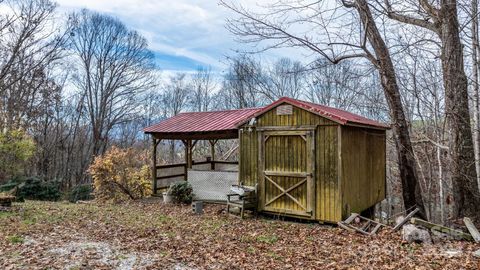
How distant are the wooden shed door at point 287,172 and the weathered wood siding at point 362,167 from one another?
2.63ft

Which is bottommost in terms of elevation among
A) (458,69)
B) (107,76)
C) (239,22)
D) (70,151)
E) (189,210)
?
(189,210)

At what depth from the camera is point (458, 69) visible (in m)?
7.34

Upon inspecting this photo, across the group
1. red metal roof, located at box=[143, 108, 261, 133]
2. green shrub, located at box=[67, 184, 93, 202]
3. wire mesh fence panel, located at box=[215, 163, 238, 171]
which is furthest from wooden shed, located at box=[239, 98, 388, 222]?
green shrub, located at box=[67, 184, 93, 202]

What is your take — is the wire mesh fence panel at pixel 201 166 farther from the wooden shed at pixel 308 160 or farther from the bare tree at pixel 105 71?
the bare tree at pixel 105 71

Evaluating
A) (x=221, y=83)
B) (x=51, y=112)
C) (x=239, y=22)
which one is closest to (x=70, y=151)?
(x=51, y=112)

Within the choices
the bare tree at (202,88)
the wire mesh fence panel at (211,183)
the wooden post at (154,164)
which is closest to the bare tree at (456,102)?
the wire mesh fence panel at (211,183)

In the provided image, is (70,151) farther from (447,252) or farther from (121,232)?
(447,252)

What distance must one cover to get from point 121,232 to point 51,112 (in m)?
17.4

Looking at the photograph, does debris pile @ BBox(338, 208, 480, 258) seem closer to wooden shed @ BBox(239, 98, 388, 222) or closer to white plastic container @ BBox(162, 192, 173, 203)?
wooden shed @ BBox(239, 98, 388, 222)

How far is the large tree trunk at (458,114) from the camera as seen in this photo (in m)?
7.32

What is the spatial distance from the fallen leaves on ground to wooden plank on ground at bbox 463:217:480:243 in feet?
1.07

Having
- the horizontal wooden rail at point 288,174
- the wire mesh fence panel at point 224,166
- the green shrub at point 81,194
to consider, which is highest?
the horizontal wooden rail at point 288,174

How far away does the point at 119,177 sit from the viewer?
517 inches

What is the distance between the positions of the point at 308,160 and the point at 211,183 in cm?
376
